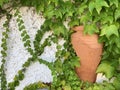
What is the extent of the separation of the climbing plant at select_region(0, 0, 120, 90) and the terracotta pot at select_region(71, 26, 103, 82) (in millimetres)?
57

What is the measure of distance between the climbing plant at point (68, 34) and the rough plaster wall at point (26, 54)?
54 mm

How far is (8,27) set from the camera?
13.7 feet

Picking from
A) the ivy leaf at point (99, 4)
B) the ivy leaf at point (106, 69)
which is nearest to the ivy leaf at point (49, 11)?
the ivy leaf at point (99, 4)

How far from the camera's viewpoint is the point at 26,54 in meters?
4.13

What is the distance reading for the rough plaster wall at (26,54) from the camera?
4102 millimetres

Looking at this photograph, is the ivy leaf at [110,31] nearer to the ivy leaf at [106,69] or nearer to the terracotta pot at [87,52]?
the terracotta pot at [87,52]

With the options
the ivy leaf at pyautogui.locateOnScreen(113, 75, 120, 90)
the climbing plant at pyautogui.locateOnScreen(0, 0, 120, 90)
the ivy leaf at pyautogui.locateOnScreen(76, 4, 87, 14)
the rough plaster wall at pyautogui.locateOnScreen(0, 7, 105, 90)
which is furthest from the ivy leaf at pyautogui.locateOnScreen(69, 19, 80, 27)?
the ivy leaf at pyautogui.locateOnScreen(113, 75, 120, 90)

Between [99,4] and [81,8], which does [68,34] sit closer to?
[81,8]

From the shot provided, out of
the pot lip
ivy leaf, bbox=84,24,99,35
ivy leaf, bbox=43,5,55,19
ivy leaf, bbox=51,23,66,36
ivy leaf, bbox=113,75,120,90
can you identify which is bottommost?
ivy leaf, bbox=113,75,120,90

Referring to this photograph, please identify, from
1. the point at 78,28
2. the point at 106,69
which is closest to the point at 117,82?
the point at 106,69

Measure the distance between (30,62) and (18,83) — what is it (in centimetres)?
26

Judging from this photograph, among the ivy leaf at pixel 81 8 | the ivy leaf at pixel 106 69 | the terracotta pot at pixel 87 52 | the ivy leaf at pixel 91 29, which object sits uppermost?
the ivy leaf at pixel 81 8

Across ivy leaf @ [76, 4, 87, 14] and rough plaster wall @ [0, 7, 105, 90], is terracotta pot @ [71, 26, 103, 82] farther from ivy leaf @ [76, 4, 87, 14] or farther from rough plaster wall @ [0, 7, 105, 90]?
rough plaster wall @ [0, 7, 105, 90]

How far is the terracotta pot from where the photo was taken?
384cm
